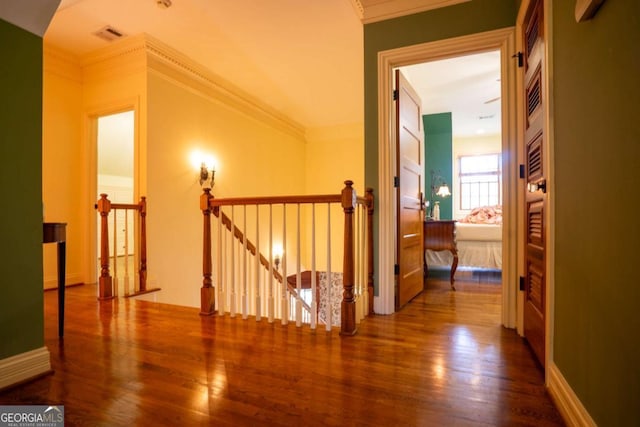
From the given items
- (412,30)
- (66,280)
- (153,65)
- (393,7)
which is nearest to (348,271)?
(412,30)

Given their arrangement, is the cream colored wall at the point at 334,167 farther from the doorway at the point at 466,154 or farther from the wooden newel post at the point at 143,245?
the wooden newel post at the point at 143,245

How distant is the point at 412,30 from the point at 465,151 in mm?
6114

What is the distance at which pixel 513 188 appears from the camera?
7.50 feet

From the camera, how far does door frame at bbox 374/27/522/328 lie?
230 centimetres

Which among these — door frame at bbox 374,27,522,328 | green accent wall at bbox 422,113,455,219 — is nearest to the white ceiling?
green accent wall at bbox 422,113,455,219

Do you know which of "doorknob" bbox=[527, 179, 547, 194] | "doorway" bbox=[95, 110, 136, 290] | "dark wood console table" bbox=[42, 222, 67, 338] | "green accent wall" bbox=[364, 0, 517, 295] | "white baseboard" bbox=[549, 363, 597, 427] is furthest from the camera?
"doorway" bbox=[95, 110, 136, 290]

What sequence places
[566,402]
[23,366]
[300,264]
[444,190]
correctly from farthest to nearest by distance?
[444,190], [300,264], [23,366], [566,402]

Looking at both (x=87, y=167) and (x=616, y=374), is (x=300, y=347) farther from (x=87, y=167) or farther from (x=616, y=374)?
(x=87, y=167)

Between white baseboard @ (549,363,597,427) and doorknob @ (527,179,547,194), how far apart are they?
81 cm

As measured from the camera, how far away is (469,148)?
7996mm

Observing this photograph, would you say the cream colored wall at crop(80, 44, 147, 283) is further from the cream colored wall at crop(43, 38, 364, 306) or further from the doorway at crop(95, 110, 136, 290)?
the doorway at crop(95, 110, 136, 290)

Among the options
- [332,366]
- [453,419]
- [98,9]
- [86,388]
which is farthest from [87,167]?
[453,419]

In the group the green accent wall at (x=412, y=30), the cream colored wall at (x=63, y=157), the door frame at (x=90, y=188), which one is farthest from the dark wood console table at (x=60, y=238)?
the green accent wall at (x=412, y=30)

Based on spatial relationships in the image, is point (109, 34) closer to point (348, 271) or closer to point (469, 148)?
point (348, 271)
